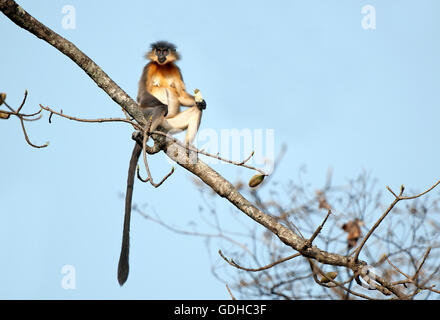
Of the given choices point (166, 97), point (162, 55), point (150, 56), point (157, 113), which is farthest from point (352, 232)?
point (150, 56)

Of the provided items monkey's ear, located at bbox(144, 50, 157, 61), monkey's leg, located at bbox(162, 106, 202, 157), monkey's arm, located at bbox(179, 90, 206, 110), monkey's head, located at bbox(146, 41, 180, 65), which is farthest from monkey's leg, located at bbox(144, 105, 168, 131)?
monkey's ear, located at bbox(144, 50, 157, 61)

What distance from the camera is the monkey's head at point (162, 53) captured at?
721 centimetres

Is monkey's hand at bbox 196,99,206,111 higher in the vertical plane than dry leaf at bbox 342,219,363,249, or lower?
higher

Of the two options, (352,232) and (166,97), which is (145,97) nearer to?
(166,97)

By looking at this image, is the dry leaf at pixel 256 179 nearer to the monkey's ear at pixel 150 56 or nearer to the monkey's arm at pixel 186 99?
the monkey's arm at pixel 186 99

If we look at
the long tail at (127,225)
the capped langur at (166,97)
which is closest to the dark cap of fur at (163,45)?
the capped langur at (166,97)

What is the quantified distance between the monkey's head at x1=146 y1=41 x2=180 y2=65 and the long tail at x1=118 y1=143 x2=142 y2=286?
1856mm

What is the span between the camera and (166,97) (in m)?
6.87

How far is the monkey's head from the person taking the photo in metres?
7.21

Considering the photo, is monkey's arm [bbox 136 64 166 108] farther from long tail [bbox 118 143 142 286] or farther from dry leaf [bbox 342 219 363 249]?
dry leaf [bbox 342 219 363 249]

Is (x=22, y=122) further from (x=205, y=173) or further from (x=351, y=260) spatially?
(x=351, y=260)
